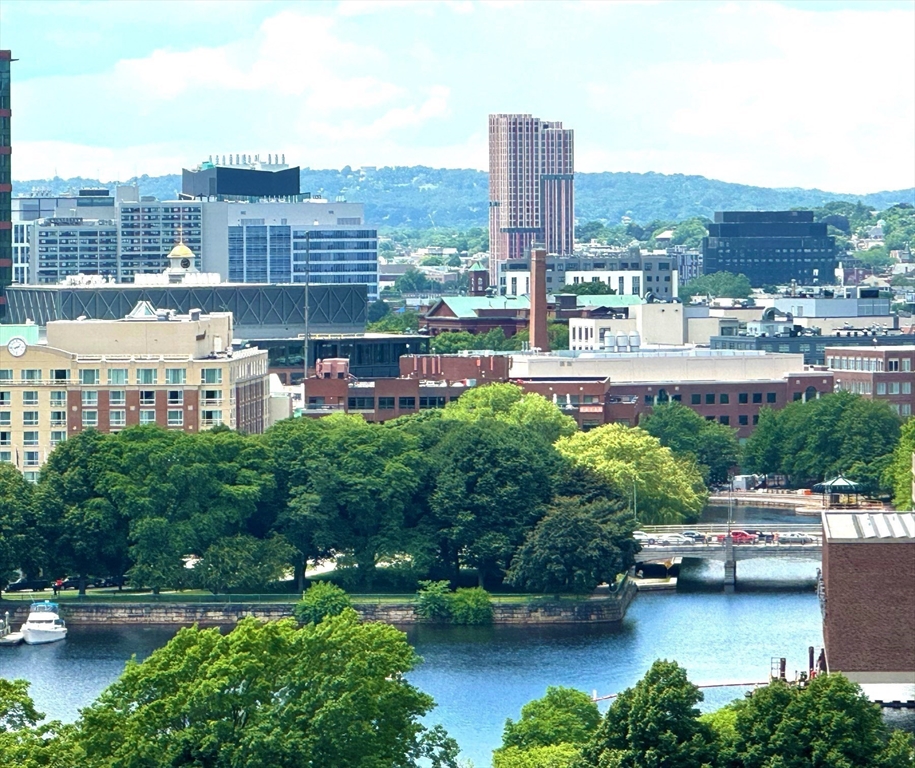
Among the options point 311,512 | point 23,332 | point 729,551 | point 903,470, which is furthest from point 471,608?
point 23,332

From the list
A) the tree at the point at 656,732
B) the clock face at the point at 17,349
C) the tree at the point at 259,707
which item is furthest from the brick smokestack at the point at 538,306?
the tree at the point at 656,732

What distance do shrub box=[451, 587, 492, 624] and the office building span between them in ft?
65.7

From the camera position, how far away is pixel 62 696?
85.1 meters

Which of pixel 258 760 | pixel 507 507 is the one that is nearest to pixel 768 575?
pixel 507 507

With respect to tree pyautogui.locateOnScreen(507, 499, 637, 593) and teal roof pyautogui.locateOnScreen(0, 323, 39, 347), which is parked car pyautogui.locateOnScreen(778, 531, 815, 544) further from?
teal roof pyautogui.locateOnScreen(0, 323, 39, 347)

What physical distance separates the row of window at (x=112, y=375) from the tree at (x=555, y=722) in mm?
48909

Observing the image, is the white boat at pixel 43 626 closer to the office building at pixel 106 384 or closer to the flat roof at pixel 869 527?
the office building at pixel 106 384

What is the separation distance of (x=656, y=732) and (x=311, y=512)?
1860 inches

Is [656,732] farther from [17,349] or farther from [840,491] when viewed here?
[840,491]

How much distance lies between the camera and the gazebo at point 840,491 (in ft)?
409

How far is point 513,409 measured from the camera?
130m

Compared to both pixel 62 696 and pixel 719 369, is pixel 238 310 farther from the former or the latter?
pixel 62 696

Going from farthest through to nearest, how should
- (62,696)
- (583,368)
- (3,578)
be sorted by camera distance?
(583,368) < (3,578) < (62,696)

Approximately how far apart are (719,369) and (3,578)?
56.3 metres
